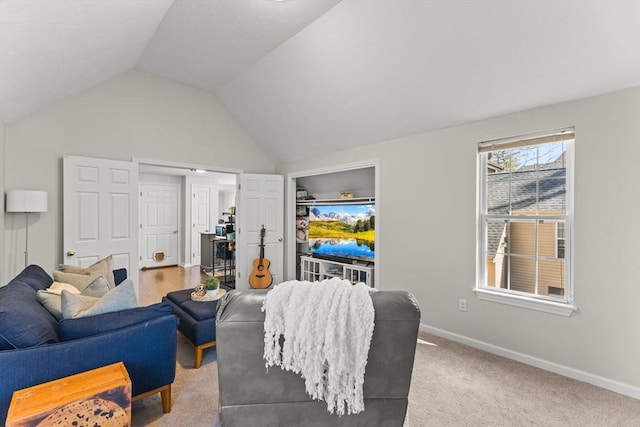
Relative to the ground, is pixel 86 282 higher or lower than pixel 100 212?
lower

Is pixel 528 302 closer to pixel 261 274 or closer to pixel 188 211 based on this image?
pixel 261 274

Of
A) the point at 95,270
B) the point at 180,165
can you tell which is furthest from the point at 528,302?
the point at 180,165

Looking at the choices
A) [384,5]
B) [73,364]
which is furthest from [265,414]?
[384,5]

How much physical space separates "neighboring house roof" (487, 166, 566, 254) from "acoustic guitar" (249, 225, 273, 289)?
3.32 metres

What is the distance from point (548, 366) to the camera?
2.54 metres

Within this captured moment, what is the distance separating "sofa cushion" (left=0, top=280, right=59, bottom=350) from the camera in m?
→ 1.44

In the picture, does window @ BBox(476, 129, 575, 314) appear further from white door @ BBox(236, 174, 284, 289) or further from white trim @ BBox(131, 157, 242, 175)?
white trim @ BBox(131, 157, 242, 175)

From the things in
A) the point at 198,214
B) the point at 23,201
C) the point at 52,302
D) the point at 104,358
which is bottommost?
the point at 104,358

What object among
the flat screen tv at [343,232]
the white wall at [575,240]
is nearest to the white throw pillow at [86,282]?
the white wall at [575,240]

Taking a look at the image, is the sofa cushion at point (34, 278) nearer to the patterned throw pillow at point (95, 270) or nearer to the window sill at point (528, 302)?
the patterned throw pillow at point (95, 270)

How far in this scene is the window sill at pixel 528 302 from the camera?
8.11 feet

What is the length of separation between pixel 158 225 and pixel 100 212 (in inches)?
156

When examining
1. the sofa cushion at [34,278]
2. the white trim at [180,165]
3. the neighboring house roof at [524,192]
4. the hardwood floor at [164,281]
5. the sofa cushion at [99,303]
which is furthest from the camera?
the hardwood floor at [164,281]

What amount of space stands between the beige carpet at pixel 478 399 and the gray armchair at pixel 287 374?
711 millimetres
